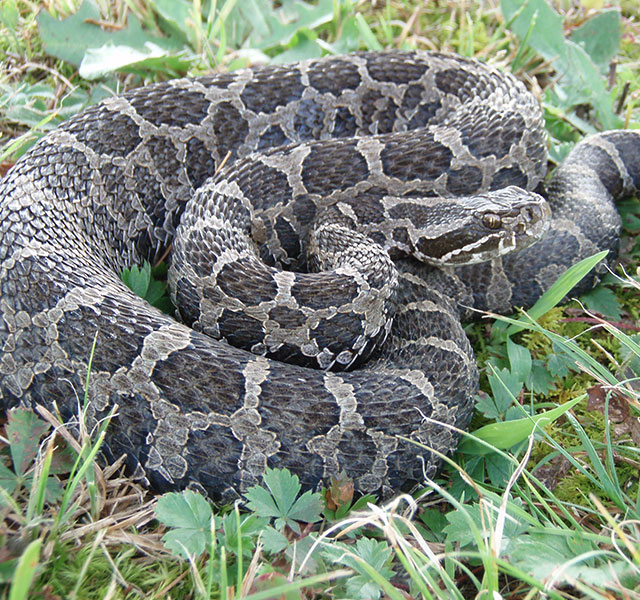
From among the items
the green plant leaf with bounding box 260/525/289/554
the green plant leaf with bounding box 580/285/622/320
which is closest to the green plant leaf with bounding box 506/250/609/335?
the green plant leaf with bounding box 580/285/622/320

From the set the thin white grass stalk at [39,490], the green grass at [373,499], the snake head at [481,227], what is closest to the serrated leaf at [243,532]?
the green grass at [373,499]

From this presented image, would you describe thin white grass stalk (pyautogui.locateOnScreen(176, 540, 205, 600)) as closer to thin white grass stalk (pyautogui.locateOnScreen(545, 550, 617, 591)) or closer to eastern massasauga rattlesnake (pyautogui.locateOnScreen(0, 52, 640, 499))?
eastern massasauga rattlesnake (pyautogui.locateOnScreen(0, 52, 640, 499))

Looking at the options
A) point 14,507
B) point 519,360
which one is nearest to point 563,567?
point 519,360

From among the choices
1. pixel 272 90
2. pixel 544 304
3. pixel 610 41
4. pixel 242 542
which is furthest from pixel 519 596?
pixel 610 41

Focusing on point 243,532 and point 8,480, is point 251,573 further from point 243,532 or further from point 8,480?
point 8,480

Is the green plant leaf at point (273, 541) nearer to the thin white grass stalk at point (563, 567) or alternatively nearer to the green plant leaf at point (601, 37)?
the thin white grass stalk at point (563, 567)

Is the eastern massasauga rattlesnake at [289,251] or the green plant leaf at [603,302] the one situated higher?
the eastern massasauga rattlesnake at [289,251]
